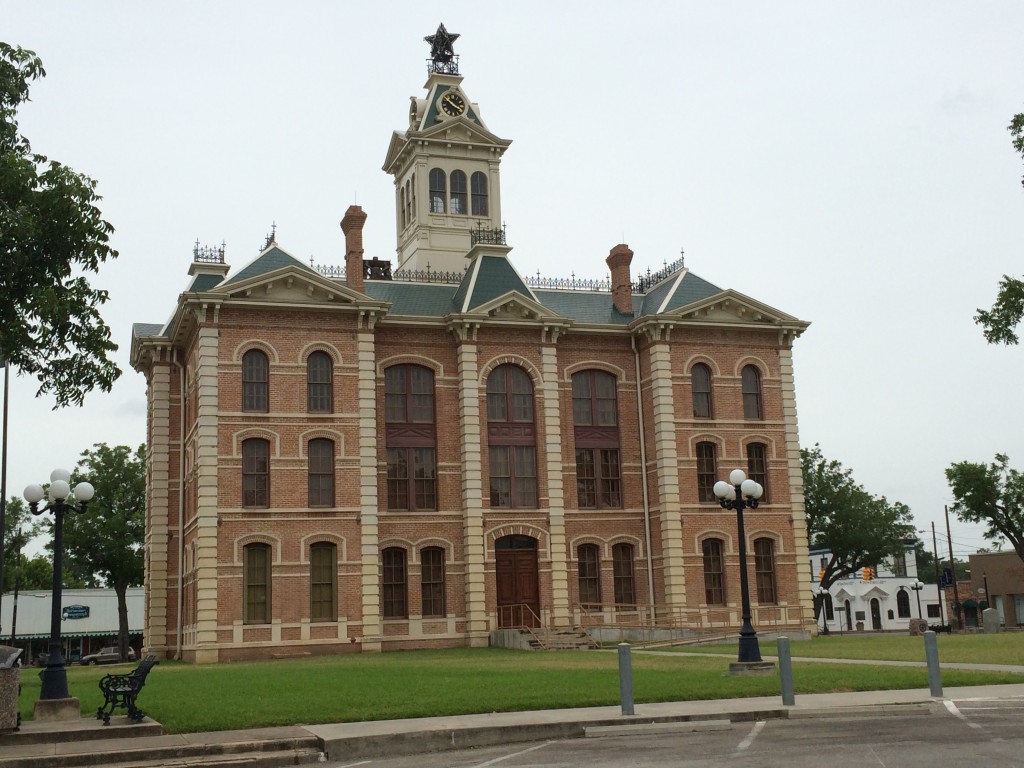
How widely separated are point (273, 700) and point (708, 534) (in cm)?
2592

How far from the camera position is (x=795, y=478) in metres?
44.8

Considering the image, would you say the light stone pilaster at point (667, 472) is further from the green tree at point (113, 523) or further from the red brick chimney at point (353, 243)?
the green tree at point (113, 523)

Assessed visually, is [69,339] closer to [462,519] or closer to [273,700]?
[273,700]

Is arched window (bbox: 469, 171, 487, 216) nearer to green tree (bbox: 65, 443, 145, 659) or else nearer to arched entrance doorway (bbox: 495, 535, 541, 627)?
arched entrance doorway (bbox: 495, 535, 541, 627)

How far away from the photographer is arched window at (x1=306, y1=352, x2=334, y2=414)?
131ft

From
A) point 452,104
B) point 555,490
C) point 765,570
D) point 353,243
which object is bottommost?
A: point 765,570

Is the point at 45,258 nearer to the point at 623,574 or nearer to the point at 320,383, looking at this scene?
the point at 320,383

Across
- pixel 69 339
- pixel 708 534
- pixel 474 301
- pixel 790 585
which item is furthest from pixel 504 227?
pixel 69 339

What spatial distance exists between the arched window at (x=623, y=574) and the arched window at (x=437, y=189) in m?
16.1

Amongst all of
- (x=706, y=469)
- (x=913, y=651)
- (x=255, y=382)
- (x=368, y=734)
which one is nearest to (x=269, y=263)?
(x=255, y=382)

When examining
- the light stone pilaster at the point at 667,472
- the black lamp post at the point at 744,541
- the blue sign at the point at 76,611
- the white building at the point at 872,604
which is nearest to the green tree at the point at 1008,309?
the black lamp post at the point at 744,541

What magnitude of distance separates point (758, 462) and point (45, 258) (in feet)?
99.2

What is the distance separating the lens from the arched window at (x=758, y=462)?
4441 centimetres

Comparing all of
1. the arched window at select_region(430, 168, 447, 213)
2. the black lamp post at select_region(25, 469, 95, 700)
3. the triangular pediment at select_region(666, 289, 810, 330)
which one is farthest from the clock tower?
the black lamp post at select_region(25, 469, 95, 700)
